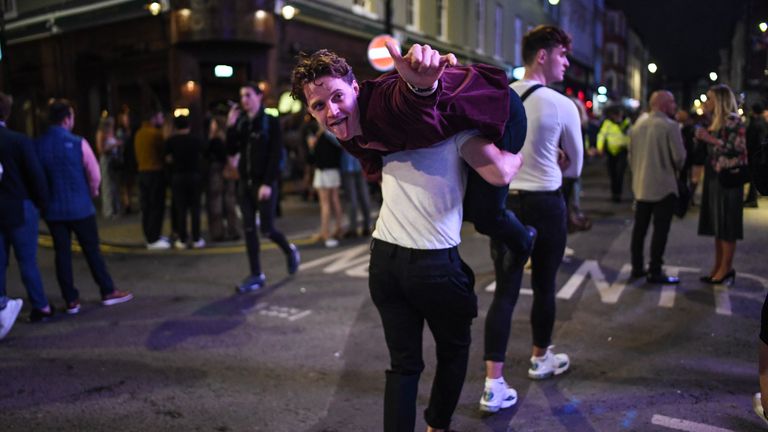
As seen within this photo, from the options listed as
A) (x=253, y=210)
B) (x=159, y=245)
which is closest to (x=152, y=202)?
(x=159, y=245)

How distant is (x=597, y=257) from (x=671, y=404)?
4.17 m

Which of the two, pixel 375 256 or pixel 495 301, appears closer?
pixel 375 256

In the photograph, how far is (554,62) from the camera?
11.9 ft

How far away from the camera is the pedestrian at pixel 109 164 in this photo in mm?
12289

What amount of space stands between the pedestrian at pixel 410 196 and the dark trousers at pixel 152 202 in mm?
7287

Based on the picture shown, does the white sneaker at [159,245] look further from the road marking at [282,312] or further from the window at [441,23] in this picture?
the window at [441,23]

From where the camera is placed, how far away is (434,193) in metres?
2.43

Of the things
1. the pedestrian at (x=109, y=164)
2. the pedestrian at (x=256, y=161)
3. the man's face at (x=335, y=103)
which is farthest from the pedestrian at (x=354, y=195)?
the man's face at (x=335, y=103)

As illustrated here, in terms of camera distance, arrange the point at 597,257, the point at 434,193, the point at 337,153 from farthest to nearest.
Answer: the point at 337,153 → the point at 597,257 → the point at 434,193

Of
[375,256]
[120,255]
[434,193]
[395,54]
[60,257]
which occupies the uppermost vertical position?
[395,54]

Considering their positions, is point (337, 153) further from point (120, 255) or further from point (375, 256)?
point (375, 256)

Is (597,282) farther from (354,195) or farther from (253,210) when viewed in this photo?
(354,195)

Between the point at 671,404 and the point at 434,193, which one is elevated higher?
the point at 434,193

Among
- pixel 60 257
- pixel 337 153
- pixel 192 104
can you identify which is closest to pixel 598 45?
pixel 192 104
